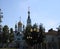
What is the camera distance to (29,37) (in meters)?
69.8

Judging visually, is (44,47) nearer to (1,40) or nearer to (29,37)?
(29,37)

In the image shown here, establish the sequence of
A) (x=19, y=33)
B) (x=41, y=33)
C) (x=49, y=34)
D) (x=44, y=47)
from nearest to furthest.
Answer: (x=44, y=47), (x=41, y=33), (x=49, y=34), (x=19, y=33)

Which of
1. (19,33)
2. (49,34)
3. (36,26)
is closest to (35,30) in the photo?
(36,26)

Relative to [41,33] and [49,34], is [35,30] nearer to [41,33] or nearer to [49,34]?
[41,33]

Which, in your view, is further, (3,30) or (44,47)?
(3,30)

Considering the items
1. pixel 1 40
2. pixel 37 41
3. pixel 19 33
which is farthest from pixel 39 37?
pixel 19 33

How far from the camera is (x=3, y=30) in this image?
294 feet

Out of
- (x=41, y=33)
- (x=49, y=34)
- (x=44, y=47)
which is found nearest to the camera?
(x=44, y=47)

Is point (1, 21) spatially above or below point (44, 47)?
above

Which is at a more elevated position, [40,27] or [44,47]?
[40,27]

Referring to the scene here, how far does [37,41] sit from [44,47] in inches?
744

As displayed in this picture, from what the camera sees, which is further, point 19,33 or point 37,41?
point 19,33

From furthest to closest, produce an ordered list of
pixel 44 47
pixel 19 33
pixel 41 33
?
pixel 19 33, pixel 41 33, pixel 44 47

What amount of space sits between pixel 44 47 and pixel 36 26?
67.8ft
